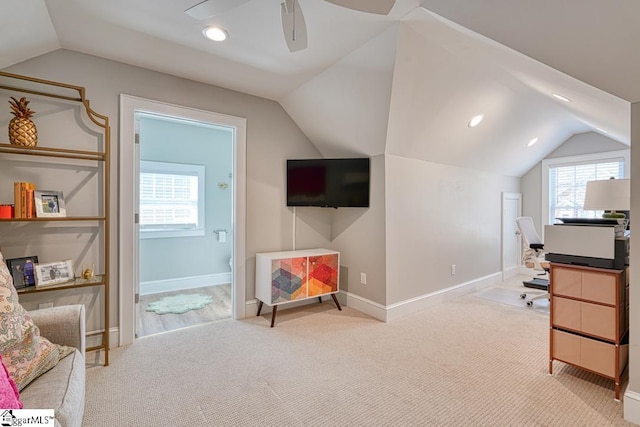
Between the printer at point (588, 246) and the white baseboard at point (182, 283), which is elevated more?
the printer at point (588, 246)

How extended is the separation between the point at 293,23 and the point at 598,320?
2.73 m

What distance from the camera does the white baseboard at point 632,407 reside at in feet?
5.63

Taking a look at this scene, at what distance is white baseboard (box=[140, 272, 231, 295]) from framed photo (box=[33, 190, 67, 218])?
235 centimetres

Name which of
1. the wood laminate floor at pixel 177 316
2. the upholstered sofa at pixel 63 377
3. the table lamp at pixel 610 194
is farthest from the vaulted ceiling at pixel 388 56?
the wood laminate floor at pixel 177 316

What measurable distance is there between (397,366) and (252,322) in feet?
5.39

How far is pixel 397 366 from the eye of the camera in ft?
7.69

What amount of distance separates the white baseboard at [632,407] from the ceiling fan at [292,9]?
2650 millimetres

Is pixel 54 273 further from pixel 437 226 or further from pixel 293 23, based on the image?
pixel 437 226

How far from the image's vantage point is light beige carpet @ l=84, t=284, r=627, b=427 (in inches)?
69.9

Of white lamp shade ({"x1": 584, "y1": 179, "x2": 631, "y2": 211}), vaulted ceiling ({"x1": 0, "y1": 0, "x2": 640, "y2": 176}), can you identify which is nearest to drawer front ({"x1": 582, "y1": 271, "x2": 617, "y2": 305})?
white lamp shade ({"x1": 584, "y1": 179, "x2": 631, "y2": 211})

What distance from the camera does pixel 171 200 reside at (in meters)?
4.55

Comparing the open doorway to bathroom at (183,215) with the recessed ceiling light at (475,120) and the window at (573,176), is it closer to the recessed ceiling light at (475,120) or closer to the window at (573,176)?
the recessed ceiling light at (475,120)

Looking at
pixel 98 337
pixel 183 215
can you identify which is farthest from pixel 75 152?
pixel 183 215

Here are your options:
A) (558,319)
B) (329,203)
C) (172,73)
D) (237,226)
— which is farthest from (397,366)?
(172,73)
